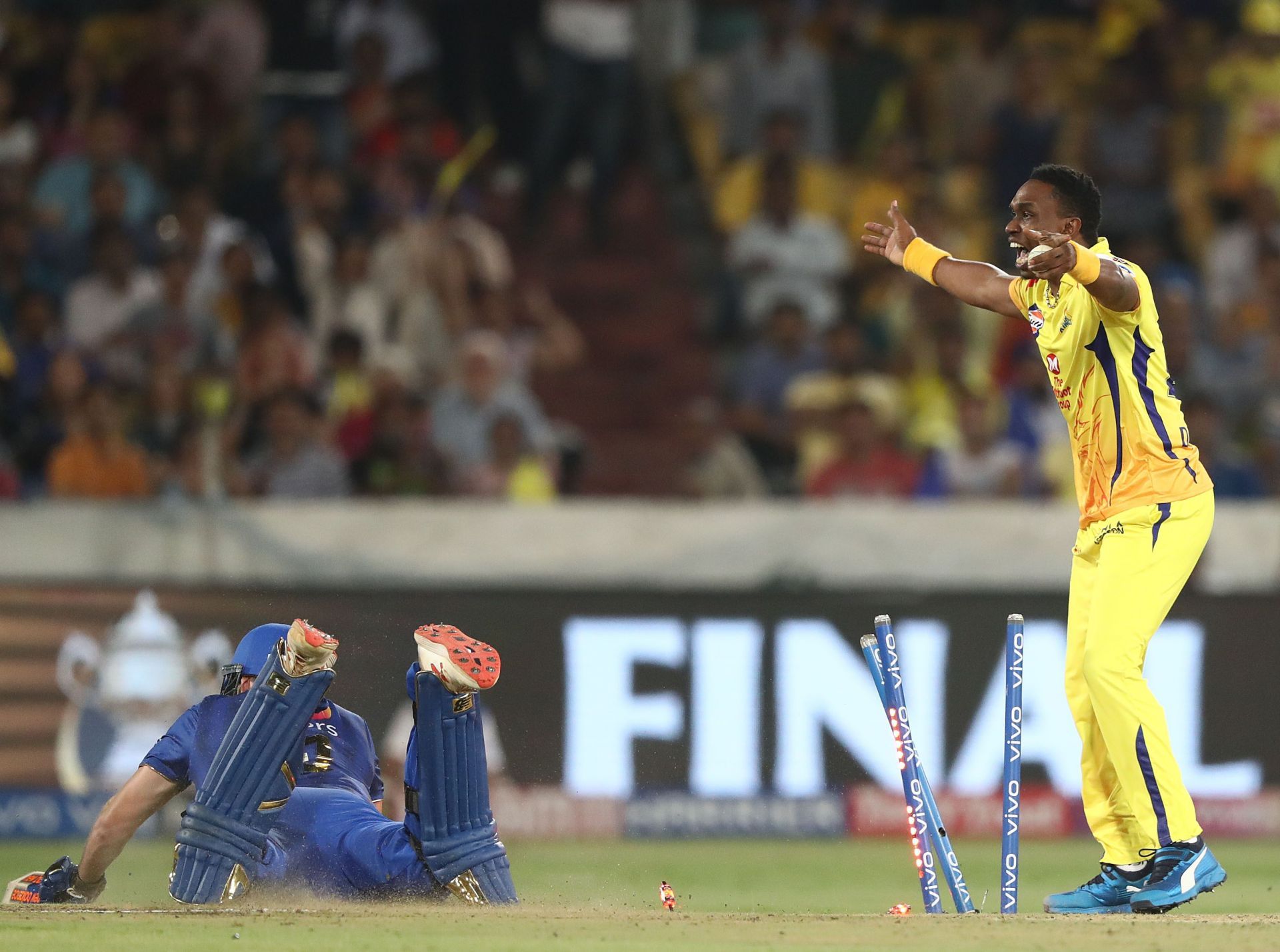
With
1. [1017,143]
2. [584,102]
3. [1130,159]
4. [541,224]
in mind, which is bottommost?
[541,224]

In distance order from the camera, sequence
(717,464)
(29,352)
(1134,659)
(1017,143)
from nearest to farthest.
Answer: (1134,659)
(717,464)
(29,352)
(1017,143)

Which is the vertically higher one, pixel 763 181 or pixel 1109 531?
pixel 763 181

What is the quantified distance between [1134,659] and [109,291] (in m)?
8.10

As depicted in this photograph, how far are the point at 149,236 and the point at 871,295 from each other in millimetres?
4615

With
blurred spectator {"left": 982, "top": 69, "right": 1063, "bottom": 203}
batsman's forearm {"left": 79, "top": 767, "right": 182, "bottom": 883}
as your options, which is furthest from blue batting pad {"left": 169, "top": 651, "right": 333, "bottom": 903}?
blurred spectator {"left": 982, "top": 69, "right": 1063, "bottom": 203}

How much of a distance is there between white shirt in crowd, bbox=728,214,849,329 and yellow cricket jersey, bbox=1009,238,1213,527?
6989 millimetres

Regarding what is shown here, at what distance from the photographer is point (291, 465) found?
11.1m

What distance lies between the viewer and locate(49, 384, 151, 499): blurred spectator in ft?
35.9

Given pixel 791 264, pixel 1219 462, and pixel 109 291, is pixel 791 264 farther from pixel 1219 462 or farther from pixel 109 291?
pixel 109 291

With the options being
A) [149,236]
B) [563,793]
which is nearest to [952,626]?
[563,793]

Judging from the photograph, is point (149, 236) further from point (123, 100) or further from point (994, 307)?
point (994, 307)

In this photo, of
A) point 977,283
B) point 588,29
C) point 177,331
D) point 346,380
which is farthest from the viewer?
point 588,29

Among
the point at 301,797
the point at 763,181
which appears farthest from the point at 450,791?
the point at 763,181

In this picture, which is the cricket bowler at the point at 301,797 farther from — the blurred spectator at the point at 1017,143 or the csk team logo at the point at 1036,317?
the blurred spectator at the point at 1017,143
